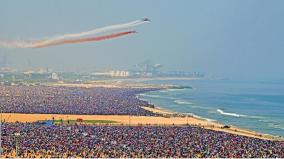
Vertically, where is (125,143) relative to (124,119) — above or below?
above

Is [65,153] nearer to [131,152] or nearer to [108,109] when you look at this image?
[131,152]

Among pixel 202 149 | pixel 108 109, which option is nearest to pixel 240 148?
pixel 202 149

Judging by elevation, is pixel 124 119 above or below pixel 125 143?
below

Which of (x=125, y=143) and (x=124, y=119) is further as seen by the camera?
(x=124, y=119)

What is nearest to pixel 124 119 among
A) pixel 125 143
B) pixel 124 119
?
pixel 124 119

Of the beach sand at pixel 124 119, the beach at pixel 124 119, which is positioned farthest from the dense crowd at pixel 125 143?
the beach sand at pixel 124 119

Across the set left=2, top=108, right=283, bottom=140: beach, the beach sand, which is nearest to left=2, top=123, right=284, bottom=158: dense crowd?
left=2, top=108, right=283, bottom=140: beach

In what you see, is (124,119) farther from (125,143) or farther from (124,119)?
(125,143)

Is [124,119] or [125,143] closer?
[125,143]

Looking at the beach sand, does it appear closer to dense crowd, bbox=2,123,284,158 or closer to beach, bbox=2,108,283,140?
beach, bbox=2,108,283,140
